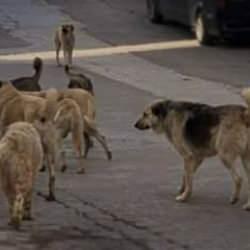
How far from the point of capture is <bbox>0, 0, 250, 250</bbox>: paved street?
9938mm

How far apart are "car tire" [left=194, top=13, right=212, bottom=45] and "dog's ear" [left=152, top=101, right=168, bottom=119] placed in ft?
46.8

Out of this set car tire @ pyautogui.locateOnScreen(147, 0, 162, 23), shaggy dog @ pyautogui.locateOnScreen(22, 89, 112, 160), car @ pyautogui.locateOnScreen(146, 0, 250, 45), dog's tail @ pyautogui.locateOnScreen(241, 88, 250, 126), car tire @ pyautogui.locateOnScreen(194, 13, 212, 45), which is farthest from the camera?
car tire @ pyautogui.locateOnScreen(147, 0, 162, 23)

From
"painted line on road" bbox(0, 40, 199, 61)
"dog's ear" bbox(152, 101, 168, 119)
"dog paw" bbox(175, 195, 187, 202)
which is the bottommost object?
"dog paw" bbox(175, 195, 187, 202)

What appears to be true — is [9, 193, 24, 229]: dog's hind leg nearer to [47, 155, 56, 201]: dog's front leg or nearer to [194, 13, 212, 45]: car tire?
[47, 155, 56, 201]: dog's front leg

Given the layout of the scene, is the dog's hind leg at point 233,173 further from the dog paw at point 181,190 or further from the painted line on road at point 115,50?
the painted line on road at point 115,50

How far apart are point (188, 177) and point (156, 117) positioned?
0.73m

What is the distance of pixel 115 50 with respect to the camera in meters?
25.9

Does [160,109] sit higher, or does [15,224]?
[160,109]

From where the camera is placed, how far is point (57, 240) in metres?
9.76

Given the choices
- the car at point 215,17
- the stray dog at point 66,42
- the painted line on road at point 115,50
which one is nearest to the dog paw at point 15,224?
the stray dog at point 66,42

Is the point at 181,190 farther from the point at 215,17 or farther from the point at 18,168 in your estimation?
the point at 215,17

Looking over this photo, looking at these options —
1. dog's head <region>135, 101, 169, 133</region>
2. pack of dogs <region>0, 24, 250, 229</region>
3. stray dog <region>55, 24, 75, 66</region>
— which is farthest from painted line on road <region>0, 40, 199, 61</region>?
dog's head <region>135, 101, 169, 133</region>

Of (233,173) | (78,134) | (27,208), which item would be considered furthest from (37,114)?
(233,173)

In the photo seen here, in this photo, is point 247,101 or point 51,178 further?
point 51,178
